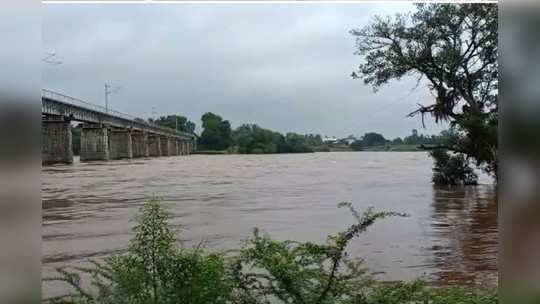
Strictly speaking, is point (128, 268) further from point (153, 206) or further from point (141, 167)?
point (141, 167)

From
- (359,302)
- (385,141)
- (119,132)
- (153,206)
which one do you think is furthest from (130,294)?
(119,132)

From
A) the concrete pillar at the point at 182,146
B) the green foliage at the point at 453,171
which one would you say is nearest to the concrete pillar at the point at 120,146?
the concrete pillar at the point at 182,146

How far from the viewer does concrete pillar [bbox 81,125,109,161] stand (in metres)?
6.29

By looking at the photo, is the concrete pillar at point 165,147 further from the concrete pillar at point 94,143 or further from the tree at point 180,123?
the tree at point 180,123

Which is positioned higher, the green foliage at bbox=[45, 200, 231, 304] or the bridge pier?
the bridge pier

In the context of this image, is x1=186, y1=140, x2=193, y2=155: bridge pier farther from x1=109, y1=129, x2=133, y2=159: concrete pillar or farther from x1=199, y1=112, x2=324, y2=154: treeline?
x1=109, y1=129, x2=133, y2=159: concrete pillar

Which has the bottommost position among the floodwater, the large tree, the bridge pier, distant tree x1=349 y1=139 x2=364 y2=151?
the floodwater

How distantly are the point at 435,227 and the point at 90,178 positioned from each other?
4.64 meters

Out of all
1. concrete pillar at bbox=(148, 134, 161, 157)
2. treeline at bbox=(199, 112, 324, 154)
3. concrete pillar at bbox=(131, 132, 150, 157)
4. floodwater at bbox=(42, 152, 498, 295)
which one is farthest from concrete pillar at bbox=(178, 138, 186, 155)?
concrete pillar at bbox=(148, 134, 161, 157)

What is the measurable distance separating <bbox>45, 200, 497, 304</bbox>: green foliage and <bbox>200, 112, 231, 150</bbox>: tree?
5.01 ft

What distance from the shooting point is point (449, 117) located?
5691 millimetres

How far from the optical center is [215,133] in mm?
3773

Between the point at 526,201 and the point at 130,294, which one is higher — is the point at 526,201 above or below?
above

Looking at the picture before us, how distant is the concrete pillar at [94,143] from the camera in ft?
20.6
